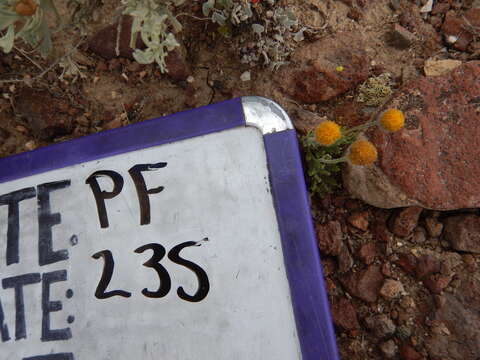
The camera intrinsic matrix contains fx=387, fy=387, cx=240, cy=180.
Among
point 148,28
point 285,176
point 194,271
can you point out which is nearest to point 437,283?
point 285,176

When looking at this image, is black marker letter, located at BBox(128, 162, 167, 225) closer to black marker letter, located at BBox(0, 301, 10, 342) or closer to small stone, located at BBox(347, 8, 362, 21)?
black marker letter, located at BBox(0, 301, 10, 342)

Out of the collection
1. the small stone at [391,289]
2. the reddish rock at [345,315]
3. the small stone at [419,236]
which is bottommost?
the reddish rock at [345,315]

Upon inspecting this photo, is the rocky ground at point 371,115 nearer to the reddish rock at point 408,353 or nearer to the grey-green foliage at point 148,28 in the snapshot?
the reddish rock at point 408,353

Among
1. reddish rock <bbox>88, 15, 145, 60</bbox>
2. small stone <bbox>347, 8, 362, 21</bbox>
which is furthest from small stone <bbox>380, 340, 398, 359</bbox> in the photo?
reddish rock <bbox>88, 15, 145, 60</bbox>

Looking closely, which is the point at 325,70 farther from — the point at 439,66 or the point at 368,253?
the point at 368,253

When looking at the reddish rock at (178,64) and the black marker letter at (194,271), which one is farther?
the reddish rock at (178,64)

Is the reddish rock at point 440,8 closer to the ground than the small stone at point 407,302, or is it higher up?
higher up

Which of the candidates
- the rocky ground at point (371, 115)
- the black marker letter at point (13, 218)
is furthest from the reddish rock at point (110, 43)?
the black marker letter at point (13, 218)
